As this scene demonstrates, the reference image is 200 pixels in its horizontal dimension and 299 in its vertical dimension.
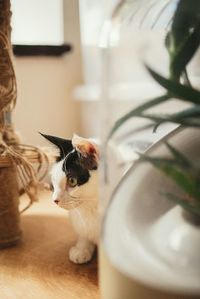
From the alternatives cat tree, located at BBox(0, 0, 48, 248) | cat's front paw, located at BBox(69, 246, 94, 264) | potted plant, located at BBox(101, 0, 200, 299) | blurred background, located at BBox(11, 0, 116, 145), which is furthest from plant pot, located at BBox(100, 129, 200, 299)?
blurred background, located at BBox(11, 0, 116, 145)

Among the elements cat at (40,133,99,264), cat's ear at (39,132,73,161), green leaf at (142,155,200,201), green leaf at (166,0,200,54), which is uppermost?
green leaf at (166,0,200,54)

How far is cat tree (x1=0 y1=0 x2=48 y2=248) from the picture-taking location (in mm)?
723

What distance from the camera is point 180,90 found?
0.39 metres

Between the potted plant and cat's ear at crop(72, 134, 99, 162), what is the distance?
162 mm

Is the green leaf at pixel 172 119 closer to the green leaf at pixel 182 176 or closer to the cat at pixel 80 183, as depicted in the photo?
the green leaf at pixel 182 176

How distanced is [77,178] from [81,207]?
60mm

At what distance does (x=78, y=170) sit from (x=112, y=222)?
22 cm

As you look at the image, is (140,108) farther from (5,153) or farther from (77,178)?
(5,153)

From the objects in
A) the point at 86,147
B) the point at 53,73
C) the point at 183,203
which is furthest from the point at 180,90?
the point at 53,73

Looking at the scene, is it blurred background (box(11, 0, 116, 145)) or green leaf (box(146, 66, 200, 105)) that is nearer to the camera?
green leaf (box(146, 66, 200, 105))

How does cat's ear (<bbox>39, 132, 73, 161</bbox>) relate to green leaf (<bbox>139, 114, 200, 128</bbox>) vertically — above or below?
below

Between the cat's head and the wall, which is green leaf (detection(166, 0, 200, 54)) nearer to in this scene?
the cat's head

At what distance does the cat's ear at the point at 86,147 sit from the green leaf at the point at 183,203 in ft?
0.66

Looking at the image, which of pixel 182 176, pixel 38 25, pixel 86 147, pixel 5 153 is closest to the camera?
pixel 182 176
